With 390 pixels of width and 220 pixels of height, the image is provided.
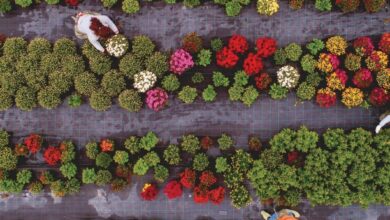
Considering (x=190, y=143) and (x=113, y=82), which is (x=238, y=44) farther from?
(x=113, y=82)

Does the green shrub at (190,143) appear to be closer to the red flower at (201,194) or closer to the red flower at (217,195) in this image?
the red flower at (201,194)

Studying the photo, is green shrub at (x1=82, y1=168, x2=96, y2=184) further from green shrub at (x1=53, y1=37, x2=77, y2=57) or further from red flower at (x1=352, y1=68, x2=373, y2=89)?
red flower at (x1=352, y1=68, x2=373, y2=89)

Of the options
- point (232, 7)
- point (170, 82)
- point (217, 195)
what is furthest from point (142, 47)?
point (217, 195)

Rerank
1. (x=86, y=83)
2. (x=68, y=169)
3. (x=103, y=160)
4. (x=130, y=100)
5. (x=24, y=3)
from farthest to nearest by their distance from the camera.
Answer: (x=24, y=3), (x=68, y=169), (x=86, y=83), (x=103, y=160), (x=130, y=100)

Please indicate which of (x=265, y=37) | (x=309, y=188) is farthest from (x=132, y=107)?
(x=309, y=188)

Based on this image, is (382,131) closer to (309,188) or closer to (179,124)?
(309,188)

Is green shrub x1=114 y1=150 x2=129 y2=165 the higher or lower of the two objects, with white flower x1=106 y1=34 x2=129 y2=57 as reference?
lower

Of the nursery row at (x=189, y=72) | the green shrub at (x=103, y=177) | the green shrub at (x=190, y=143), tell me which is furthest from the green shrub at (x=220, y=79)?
the green shrub at (x=103, y=177)

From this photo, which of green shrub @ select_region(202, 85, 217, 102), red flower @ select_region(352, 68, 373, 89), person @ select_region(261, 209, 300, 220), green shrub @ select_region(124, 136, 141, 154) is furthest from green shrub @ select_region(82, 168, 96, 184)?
red flower @ select_region(352, 68, 373, 89)
